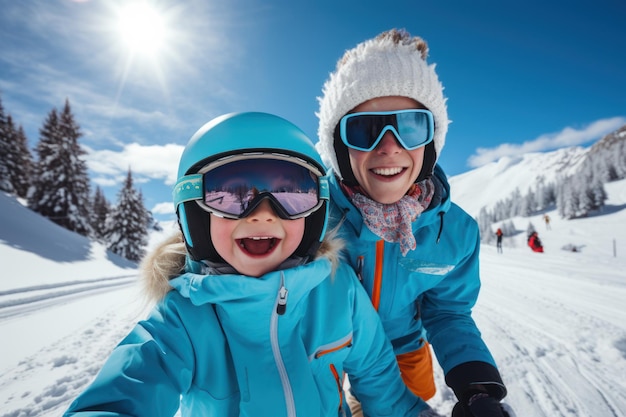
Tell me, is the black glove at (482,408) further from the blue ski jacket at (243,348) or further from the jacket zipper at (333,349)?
the jacket zipper at (333,349)

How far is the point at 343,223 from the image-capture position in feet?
7.05

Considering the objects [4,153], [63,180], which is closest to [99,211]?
[4,153]

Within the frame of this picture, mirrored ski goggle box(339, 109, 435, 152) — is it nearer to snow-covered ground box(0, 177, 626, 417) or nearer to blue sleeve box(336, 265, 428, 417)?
blue sleeve box(336, 265, 428, 417)

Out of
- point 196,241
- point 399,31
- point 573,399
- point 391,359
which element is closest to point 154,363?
point 196,241

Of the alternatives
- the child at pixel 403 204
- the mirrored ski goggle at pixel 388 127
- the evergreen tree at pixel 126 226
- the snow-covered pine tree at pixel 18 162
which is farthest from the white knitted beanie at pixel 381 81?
the snow-covered pine tree at pixel 18 162

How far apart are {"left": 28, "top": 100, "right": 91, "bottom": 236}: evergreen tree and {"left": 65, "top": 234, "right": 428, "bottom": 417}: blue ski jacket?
2542 cm

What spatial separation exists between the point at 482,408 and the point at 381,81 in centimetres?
194

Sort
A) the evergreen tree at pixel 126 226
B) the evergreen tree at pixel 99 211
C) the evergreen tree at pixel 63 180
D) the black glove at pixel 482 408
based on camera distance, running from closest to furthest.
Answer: the black glove at pixel 482 408
the evergreen tree at pixel 63 180
the evergreen tree at pixel 126 226
the evergreen tree at pixel 99 211

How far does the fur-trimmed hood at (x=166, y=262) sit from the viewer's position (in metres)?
1.55

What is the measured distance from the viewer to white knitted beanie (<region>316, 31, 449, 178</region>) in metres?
1.90

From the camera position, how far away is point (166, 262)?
1.68 m

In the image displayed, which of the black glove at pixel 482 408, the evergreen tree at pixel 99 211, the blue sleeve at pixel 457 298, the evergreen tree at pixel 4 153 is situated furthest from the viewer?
the evergreen tree at pixel 99 211

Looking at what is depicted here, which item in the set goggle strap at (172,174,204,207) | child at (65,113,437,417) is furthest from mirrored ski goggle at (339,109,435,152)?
goggle strap at (172,174,204,207)

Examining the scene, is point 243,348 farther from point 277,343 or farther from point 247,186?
point 247,186
